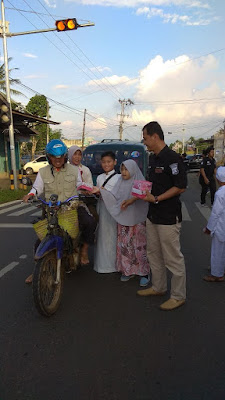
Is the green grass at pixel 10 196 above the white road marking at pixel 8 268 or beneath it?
above

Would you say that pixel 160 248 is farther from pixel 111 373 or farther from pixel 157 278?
pixel 111 373

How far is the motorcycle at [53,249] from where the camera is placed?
10.8ft

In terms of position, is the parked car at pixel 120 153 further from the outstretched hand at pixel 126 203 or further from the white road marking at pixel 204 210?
the outstretched hand at pixel 126 203

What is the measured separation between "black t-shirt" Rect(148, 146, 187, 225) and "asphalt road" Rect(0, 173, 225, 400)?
100 centimetres

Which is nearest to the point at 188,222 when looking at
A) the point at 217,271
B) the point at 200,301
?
the point at 217,271

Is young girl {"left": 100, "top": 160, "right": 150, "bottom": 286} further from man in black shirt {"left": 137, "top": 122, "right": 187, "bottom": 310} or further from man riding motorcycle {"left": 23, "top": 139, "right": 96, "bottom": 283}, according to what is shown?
man in black shirt {"left": 137, "top": 122, "right": 187, "bottom": 310}

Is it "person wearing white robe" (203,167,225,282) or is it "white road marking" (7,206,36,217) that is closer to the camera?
"person wearing white robe" (203,167,225,282)

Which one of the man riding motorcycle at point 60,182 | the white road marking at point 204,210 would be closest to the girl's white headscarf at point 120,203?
the man riding motorcycle at point 60,182

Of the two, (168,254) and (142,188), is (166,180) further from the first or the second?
(168,254)

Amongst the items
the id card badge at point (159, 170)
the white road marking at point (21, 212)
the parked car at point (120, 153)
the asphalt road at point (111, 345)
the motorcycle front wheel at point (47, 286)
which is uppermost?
the parked car at point (120, 153)

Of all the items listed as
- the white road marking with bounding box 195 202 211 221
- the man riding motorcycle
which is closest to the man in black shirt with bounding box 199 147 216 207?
the white road marking with bounding box 195 202 211 221

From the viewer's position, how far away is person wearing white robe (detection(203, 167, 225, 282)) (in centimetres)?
438

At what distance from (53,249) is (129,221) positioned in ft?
3.86

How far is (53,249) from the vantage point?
3.53m
